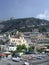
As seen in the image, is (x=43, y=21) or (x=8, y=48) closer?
(x=8, y=48)

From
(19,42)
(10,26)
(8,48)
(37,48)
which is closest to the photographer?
(8,48)

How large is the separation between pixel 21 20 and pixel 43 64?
97709mm

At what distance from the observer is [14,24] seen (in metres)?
119

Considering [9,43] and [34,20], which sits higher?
[34,20]

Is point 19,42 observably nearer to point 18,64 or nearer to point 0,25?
point 18,64

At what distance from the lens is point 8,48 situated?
4331cm

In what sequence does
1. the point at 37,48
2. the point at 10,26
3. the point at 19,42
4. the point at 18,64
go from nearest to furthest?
the point at 18,64 → the point at 37,48 → the point at 19,42 → the point at 10,26

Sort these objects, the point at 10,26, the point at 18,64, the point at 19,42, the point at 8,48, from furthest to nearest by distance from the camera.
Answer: the point at 10,26 < the point at 19,42 < the point at 8,48 < the point at 18,64

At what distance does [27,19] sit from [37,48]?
77480 mm

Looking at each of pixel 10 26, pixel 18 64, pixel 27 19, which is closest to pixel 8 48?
pixel 18 64

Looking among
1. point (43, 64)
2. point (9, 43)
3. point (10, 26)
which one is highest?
point (10, 26)

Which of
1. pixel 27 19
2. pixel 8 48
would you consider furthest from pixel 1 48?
pixel 27 19

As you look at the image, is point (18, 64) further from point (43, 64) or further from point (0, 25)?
point (0, 25)

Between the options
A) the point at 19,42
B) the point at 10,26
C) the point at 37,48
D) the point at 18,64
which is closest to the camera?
the point at 18,64
